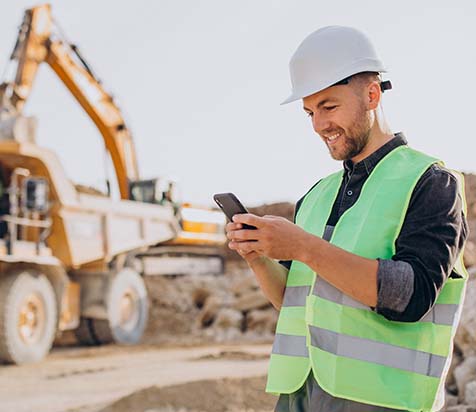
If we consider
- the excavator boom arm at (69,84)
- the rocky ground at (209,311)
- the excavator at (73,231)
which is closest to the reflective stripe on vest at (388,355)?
the excavator at (73,231)

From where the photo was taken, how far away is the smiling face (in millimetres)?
1919

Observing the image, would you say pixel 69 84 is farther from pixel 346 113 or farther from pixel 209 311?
pixel 346 113

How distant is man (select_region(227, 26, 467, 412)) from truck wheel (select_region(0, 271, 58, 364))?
745 cm

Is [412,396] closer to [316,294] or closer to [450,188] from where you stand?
[316,294]

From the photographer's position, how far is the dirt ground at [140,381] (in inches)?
254

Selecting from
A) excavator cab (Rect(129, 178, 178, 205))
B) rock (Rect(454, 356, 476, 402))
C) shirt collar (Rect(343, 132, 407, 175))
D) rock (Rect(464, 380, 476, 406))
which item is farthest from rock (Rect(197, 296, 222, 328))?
shirt collar (Rect(343, 132, 407, 175))

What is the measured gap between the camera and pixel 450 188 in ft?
5.98

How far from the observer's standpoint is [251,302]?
46.7 ft

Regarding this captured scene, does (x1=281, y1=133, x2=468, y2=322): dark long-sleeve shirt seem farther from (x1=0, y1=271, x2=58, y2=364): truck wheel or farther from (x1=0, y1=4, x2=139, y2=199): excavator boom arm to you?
(x1=0, y1=4, x2=139, y2=199): excavator boom arm

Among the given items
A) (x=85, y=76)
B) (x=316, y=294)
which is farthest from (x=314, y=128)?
(x=85, y=76)

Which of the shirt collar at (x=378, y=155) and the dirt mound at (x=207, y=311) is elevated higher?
the shirt collar at (x=378, y=155)

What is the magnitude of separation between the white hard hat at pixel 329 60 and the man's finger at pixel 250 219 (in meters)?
0.34

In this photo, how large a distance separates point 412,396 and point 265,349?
382 inches

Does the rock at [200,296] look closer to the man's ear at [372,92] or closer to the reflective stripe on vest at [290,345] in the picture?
the reflective stripe on vest at [290,345]
